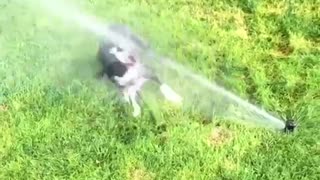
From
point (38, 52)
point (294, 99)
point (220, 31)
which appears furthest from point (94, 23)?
point (294, 99)

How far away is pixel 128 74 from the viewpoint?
7.80 m

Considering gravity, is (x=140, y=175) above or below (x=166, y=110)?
below

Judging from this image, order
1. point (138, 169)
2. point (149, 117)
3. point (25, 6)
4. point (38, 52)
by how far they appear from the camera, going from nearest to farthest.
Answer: point (138, 169) < point (149, 117) < point (38, 52) < point (25, 6)

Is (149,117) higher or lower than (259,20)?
lower

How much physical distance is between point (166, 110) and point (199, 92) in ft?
1.60

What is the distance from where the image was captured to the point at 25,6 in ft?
30.7

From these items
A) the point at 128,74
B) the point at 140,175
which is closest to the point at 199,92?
the point at 128,74

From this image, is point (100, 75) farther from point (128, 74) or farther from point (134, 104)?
point (134, 104)

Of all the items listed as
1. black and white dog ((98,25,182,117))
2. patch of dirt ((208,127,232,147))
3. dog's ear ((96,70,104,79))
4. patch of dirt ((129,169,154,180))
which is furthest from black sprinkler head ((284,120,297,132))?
dog's ear ((96,70,104,79))

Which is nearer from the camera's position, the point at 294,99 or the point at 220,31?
the point at 294,99

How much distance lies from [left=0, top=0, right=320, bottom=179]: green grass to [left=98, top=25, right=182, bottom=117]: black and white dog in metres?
0.19

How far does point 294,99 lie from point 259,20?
156cm

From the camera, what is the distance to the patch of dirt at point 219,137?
24.1 ft

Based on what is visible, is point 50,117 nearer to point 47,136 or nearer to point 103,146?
point 47,136
